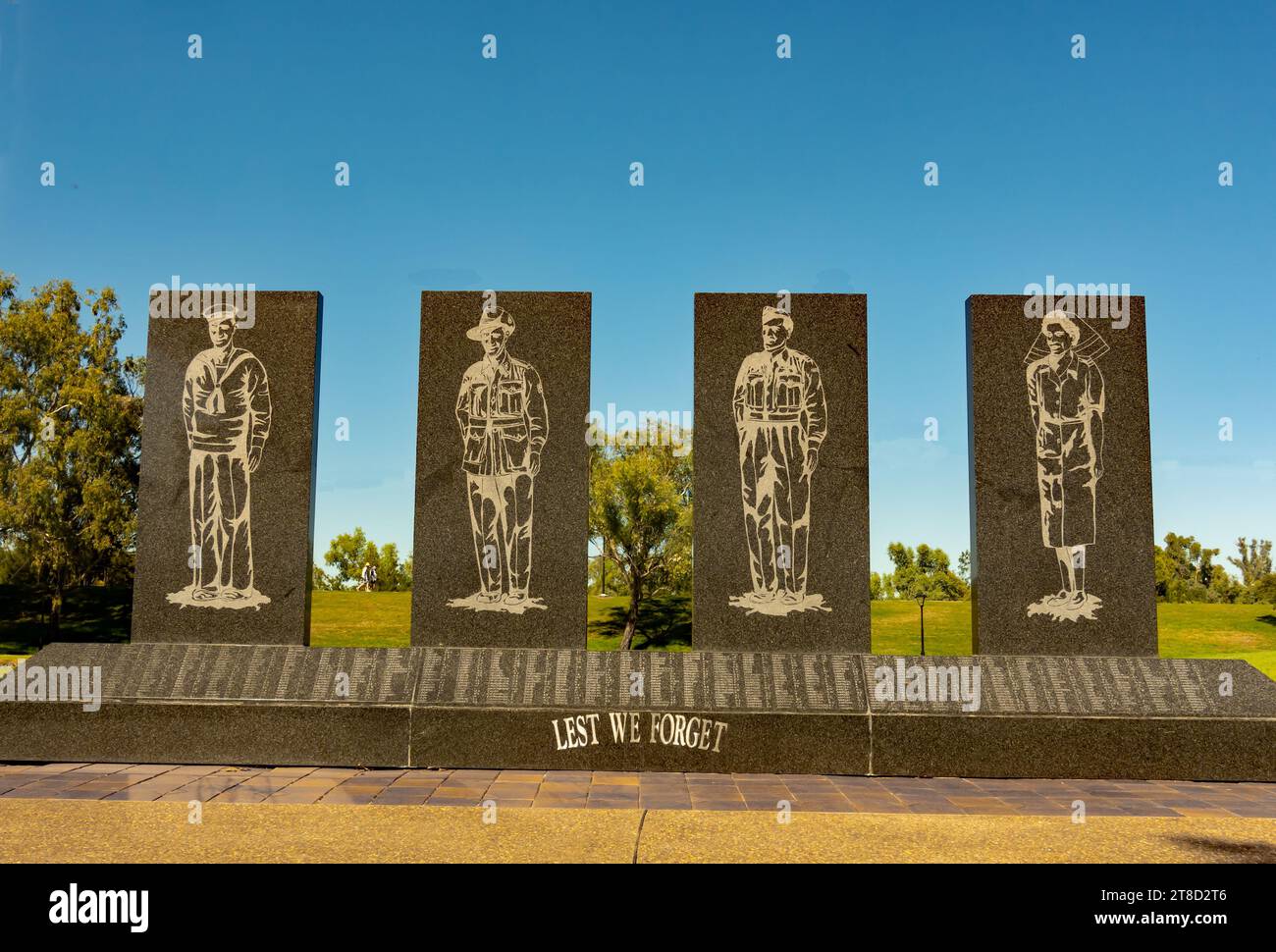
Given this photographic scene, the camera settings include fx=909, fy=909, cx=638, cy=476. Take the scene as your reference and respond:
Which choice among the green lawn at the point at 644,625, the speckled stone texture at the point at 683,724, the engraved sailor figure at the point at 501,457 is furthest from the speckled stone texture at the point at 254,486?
the green lawn at the point at 644,625

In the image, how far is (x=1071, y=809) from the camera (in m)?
6.43

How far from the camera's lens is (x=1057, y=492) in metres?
8.80

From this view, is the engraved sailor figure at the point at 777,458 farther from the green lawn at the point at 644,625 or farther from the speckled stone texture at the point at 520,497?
the green lawn at the point at 644,625

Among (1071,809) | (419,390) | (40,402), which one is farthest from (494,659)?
(40,402)

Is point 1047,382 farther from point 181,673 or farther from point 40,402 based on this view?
point 40,402

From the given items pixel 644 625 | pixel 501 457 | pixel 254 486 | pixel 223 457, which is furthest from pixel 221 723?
pixel 644 625

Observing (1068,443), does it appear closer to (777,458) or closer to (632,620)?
(777,458)

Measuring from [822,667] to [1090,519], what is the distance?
304 cm

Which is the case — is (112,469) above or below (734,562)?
above

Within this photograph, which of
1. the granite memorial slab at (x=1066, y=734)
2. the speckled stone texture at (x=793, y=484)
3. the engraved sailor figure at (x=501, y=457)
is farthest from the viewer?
the engraved sailor figure at (x=501, y=457)

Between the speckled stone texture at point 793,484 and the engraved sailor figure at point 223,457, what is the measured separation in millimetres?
4313

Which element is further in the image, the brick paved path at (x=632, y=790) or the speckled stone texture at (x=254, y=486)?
the speckled stone texture at (x=254, y=486)

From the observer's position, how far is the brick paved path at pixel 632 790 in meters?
6.48
